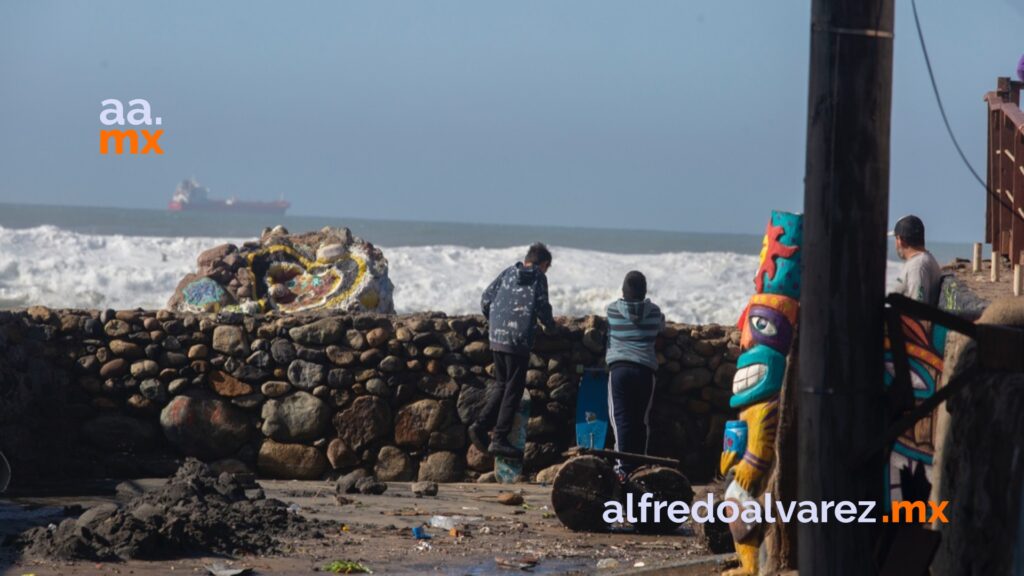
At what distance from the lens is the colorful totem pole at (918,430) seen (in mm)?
5141

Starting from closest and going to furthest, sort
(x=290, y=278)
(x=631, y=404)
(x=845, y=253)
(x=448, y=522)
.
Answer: (x=845, y=253)
(x=448, y=522)
(x=631, y=404)
(x=290, y=278)

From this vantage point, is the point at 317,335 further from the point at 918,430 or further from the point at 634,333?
the point at 918,430

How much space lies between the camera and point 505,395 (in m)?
11.2

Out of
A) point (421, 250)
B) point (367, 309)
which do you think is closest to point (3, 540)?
point (367, 309)

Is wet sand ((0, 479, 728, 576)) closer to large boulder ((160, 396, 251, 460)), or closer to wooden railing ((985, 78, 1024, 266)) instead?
large boulder ((160, 396, 251, 460))

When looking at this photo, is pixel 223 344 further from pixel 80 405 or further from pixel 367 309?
pixel 367 309

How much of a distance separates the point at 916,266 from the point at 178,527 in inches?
188

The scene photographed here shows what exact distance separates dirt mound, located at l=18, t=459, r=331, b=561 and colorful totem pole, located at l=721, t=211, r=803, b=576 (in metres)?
3.20

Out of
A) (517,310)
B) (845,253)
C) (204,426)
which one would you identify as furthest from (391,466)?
(845,253)

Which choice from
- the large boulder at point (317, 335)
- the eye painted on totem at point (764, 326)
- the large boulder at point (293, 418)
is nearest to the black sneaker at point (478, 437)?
the large boulder at point (293, 418)

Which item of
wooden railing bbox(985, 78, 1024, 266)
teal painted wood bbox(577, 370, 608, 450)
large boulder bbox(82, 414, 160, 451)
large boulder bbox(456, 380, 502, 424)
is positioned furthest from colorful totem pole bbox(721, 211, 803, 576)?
large boulder bbox(82, 414, 160, 451)

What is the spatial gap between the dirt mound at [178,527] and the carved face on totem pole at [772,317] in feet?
11.1

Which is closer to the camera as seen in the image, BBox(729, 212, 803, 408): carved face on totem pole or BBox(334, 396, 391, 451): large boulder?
BBox(729, 212, 803, 408): carved face on totem pole

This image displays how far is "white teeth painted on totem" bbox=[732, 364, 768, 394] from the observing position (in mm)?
6430
